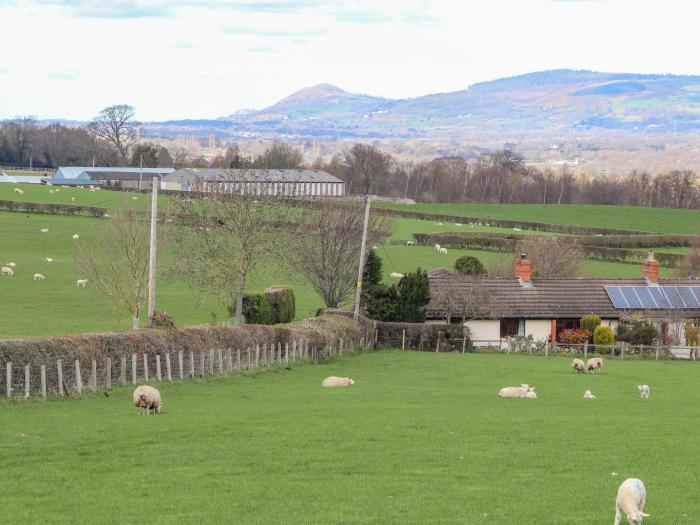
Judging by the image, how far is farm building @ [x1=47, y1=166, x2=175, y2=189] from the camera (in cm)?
16862

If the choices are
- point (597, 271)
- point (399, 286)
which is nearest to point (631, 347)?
point (399, 286)

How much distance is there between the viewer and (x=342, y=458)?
20.5m

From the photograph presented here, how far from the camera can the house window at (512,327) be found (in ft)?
205

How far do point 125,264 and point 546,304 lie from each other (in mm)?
24368

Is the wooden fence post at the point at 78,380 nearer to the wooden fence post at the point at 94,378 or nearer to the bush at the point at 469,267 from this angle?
the wooden fence post at the point at 94,378

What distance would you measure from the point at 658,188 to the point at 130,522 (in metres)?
185

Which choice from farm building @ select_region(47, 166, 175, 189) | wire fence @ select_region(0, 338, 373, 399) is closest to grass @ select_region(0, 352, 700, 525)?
wire fence @ select_region(0, 338, 373, 399)

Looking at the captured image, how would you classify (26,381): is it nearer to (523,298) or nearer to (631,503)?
(631,503)

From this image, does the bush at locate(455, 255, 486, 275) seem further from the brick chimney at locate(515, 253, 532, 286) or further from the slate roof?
the slate roof

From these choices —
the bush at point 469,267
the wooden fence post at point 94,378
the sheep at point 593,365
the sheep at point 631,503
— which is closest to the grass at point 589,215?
the bush at point 469,267

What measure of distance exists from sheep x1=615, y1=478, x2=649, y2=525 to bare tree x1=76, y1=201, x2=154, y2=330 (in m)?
36.2

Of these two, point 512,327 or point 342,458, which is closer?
point 342,458

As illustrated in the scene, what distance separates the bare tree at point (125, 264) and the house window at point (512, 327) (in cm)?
1993

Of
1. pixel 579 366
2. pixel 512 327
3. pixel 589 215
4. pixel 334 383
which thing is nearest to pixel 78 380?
pixel 334 383
